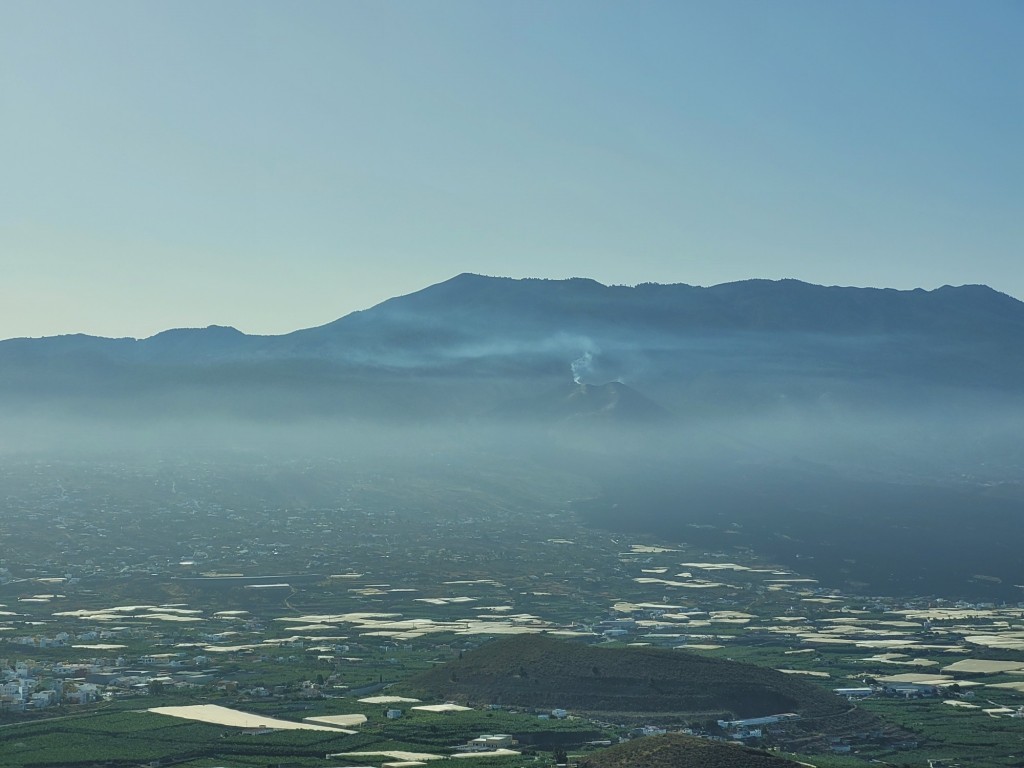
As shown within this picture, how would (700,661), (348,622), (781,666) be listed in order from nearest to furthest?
(700,661), (781,666), (348,622)

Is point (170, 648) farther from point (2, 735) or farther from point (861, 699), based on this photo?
point (861, 699)

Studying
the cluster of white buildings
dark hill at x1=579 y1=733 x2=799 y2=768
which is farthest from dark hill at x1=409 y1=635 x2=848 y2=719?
the cluster of white buildings

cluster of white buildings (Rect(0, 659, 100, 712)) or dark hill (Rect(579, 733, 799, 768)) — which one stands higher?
dark hill (Rect(579, 733, 799, 768))

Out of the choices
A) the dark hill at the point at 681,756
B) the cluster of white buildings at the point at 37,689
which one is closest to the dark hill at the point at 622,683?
the dark hill at the point at 681,756

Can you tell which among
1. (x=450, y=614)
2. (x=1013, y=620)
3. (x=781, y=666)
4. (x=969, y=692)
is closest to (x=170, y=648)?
(x=450, y=614)

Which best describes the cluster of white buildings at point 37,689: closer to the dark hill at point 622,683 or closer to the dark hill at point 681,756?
the dark hill at point 622,683

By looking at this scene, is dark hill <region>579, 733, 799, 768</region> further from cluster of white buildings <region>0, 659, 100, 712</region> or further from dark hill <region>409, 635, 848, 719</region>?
cluster of white buildings <region>0, 659, 100, 712</region>

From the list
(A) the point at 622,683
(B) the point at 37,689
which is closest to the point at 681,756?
(A) the point at 622,683
